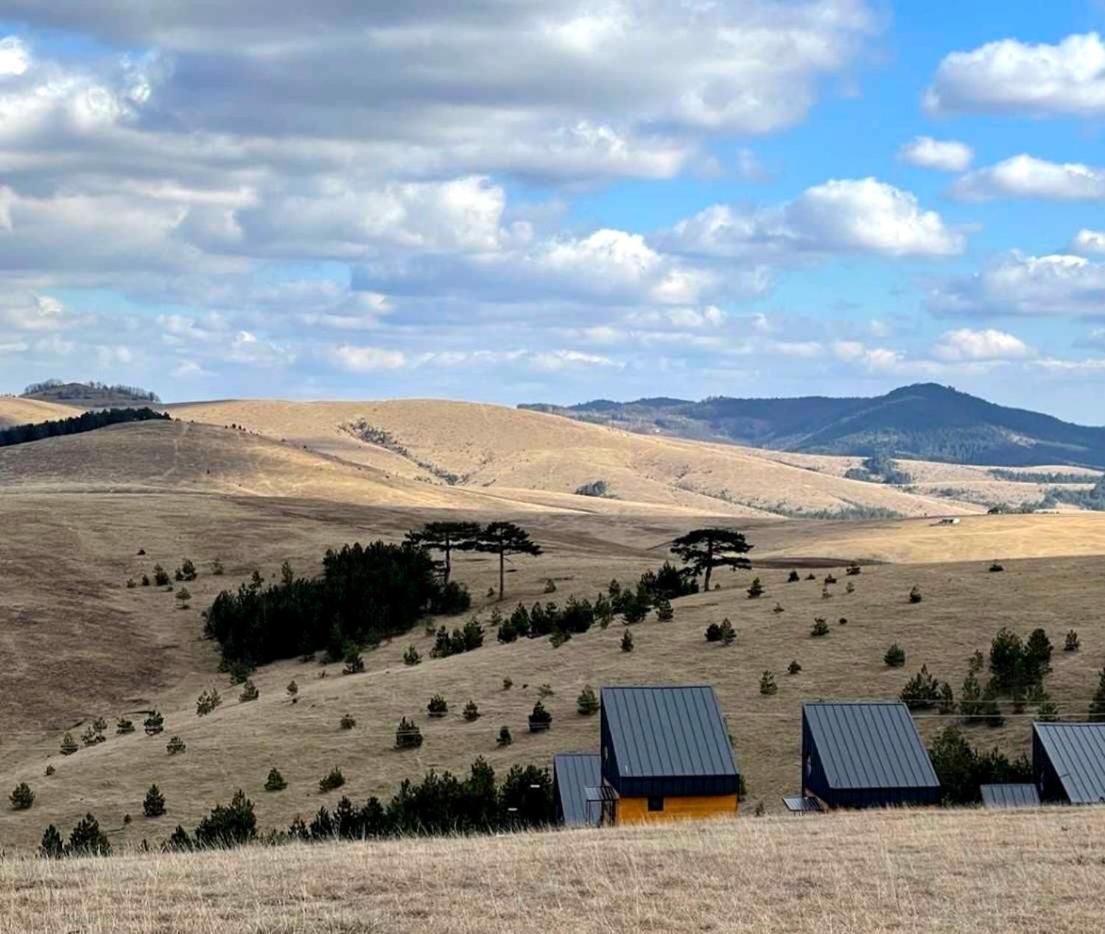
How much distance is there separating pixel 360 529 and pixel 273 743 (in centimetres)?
6501

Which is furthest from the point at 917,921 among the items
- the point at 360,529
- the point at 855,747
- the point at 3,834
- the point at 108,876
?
the point at 360,529

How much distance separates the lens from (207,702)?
68.8 m

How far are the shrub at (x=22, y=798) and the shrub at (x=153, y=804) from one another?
4.46m

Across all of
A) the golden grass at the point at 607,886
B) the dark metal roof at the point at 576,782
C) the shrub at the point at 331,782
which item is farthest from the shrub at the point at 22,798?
the golden grass at the point at 607,886

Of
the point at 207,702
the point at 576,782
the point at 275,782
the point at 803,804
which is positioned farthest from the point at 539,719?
the point at 207,702

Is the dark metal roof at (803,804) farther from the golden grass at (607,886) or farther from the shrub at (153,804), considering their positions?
the shrub at (153,804)

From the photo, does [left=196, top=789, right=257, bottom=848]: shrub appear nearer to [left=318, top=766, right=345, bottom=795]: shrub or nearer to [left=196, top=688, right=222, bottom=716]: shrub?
[left=318, top=766, right=345, bottom=795]: shrub

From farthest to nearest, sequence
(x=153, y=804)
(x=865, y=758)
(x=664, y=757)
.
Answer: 1. (x=153, y=804)
2. (x=664, y=757)
3. (x=865, y=758)

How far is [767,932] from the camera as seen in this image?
64.5ft

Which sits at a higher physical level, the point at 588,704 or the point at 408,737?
the point at 588,704

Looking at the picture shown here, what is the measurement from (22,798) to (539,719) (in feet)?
59.7

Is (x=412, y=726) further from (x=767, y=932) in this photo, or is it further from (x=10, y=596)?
(x=10, y=596)

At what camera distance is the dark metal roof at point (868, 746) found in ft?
124

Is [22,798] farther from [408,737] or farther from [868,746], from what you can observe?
[868,746]
